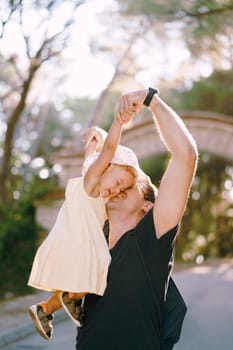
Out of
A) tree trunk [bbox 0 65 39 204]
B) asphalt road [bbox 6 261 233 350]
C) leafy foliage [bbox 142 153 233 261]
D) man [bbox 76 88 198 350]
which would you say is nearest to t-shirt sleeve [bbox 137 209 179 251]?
man [bbox 76 88 198 350]

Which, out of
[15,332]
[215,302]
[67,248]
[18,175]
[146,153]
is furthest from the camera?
[18,175]

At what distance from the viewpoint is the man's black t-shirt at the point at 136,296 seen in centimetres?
249

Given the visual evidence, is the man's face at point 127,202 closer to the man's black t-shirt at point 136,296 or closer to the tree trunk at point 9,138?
the man's black t-shirt at point 136,296

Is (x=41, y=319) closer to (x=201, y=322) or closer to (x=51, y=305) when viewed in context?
(x=51, y=305)

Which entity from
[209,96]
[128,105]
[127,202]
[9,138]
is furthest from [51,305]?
[209,96]

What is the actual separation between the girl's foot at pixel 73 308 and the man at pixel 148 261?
0.44 ft

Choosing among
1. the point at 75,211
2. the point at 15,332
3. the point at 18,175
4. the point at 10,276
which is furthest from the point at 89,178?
the point at 18,175

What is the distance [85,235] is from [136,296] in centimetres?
33

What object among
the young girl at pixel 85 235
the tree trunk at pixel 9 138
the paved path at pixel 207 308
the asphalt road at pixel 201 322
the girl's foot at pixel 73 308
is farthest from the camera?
the tree trunk at pixel 9 138

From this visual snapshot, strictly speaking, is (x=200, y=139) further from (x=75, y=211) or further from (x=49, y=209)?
(x=75, y=211)

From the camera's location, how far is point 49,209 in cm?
1683

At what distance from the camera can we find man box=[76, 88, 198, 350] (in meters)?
2.46

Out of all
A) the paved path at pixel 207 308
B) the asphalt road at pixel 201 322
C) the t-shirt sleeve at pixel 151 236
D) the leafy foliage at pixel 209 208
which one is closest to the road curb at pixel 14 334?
the asphalt road at pixel 201 322

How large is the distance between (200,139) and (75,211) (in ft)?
49.4
